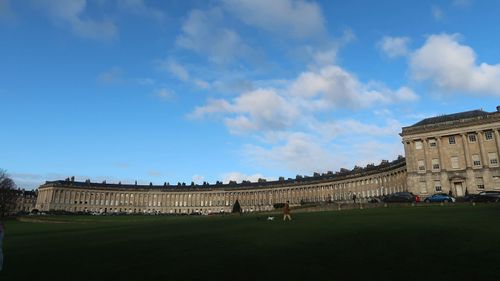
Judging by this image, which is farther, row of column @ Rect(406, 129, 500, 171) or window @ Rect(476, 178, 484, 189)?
row of column @ Rect(406, 129, 500, 171)

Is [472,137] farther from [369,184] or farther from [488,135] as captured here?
[369,184]

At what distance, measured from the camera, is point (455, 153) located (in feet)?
237

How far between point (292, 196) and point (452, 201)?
101483 mm

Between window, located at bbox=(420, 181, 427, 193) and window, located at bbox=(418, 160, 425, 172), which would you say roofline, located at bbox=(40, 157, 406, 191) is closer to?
window, located at bbox=(418, 160, 425, 172)

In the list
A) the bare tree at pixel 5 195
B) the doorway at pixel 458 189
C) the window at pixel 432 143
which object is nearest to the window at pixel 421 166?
the window at pixel 432 143

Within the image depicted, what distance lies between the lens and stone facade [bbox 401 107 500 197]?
67938 mm

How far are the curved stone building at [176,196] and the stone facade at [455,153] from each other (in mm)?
59606

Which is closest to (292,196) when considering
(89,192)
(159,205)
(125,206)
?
(159,205)

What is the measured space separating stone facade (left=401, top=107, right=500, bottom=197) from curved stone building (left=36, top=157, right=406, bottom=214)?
5961 centimetres

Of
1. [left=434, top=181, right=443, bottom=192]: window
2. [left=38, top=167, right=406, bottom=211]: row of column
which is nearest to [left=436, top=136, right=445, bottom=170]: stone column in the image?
[left=434, top=181, right=443, bottom=192]: window

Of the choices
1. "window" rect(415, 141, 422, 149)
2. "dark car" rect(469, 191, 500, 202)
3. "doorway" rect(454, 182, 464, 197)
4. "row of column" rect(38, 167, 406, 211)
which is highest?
"window" rect(415, 141, 422, 149)

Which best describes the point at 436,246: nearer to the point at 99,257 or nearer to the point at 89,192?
the point at 99,257

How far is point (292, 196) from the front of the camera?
149 m

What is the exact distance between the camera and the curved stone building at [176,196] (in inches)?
5837
